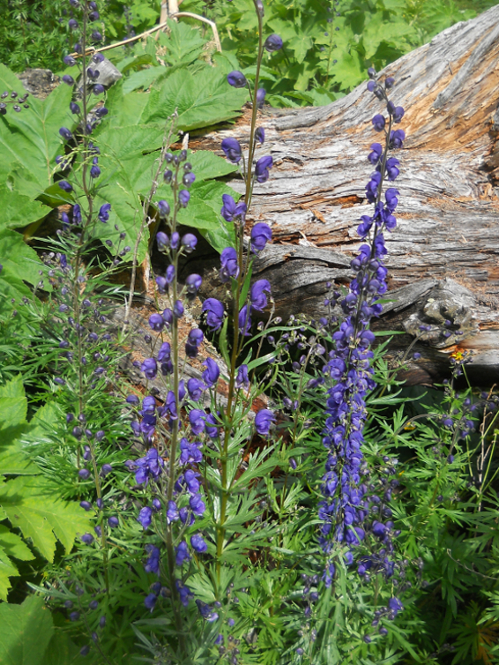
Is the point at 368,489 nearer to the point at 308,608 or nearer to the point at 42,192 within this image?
the point at 308,608

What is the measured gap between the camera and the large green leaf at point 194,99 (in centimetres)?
454

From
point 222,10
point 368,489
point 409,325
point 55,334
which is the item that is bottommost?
point 368,489

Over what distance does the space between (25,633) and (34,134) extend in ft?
11.9

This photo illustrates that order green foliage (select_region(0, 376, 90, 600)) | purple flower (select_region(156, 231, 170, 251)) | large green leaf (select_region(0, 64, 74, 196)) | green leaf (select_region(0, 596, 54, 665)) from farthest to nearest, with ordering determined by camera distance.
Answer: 1. large green leaf (select_region(0, 64, 74, 196))
2. green foliage (select_region(0, 376, 90, 600))
3. green leaf (select_region(0, 596, 54, 665))
4. purple flower (select_region(156, 231, 170, 251))

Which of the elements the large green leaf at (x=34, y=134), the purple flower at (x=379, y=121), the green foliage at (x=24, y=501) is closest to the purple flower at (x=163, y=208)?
the purple flower at (x=379, y=121)

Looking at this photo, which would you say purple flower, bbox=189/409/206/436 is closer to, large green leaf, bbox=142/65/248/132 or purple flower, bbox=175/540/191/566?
purple flower, bbox=175/540/191/566

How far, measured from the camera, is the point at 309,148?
15.6 feet

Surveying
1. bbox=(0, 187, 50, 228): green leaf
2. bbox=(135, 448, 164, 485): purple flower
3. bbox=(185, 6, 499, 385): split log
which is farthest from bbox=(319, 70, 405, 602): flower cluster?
bbox=(0, 187, 50, 228): green leaf

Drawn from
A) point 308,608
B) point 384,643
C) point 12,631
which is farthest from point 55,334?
point 384,643

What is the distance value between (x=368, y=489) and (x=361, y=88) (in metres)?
4.28

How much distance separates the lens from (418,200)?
420 centimetres

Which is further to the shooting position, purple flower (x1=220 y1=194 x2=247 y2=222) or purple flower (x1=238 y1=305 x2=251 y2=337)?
purple flower (x1=238 y1=305 x2=251 y2=337)

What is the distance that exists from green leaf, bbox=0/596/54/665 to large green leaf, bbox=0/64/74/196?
10.2 ft

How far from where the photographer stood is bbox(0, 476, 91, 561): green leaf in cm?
243
